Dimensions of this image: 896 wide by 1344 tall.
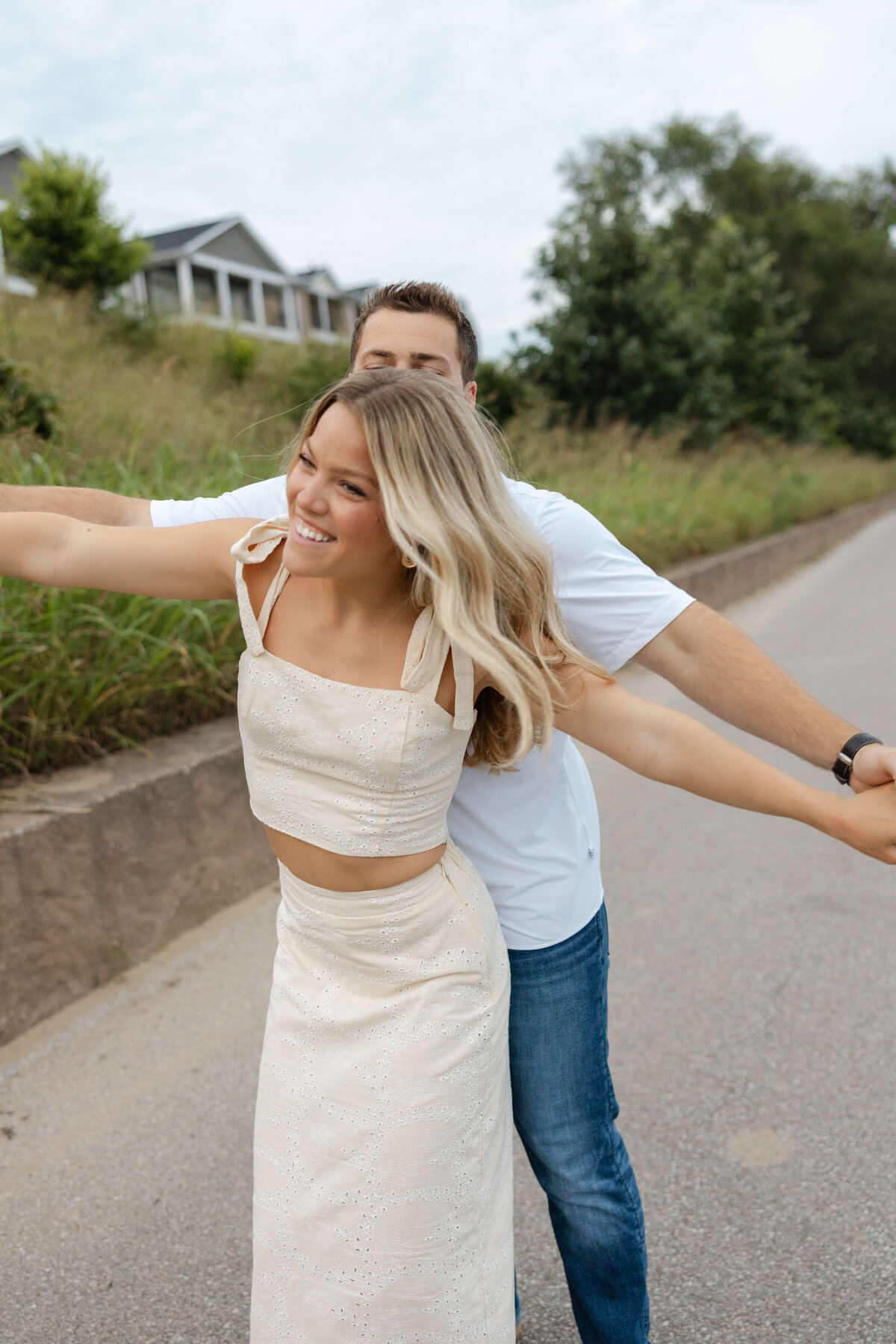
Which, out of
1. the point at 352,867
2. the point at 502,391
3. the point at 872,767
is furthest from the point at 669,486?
the point at 352,867

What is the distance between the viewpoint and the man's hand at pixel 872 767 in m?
1.54

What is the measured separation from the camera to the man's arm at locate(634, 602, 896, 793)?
5.52ft

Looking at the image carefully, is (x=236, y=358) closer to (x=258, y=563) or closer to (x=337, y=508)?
(x=258, y=563)

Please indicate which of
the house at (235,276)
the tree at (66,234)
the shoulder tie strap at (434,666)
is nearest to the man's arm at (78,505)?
the shoulder tie strap at (434,666)

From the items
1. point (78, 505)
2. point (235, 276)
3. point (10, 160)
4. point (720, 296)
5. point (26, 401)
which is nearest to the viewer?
point (78, 505)

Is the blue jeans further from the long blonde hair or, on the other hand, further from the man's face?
the man's face

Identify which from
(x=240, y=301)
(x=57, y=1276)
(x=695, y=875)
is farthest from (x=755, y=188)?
(x=57, y=1276)

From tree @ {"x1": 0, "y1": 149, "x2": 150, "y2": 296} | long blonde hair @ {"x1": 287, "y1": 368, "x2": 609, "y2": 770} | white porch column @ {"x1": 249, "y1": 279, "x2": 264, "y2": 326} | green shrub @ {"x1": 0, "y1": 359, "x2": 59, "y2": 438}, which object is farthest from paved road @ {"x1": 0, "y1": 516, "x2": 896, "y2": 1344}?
white porch column @ {"x1": 249, "y1": 279, "x2": 264, "y2": 326}

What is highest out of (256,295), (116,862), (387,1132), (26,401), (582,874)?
(256,295)

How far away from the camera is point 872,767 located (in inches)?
62.0

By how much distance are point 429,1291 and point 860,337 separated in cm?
4223

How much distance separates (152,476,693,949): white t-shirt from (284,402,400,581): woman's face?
35 cm

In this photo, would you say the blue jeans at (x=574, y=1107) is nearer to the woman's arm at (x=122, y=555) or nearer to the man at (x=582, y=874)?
the man at (x=582, y=874)

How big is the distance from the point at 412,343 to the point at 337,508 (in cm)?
95
